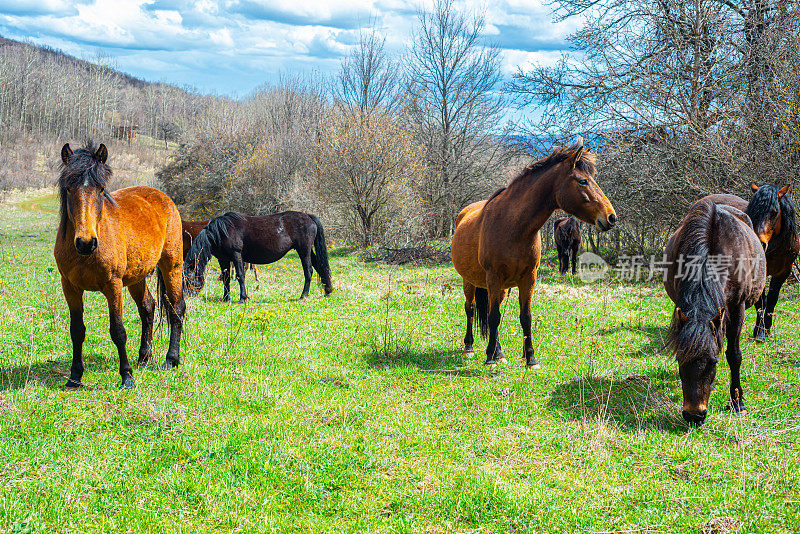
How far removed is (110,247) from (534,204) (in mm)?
4285

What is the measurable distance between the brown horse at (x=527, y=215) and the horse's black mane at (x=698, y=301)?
2.59 feet

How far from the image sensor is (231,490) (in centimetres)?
321

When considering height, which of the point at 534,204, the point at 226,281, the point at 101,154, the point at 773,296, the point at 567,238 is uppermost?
the point at 101,154

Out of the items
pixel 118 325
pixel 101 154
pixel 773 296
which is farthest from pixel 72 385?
pixel 773 296

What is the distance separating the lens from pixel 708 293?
13.4 ft

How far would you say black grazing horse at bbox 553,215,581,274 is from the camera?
13.2 meters

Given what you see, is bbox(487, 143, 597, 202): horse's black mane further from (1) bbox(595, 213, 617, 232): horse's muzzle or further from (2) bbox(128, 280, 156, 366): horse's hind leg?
(2) bbox(128, 280, 156, 366): horse's hind leg

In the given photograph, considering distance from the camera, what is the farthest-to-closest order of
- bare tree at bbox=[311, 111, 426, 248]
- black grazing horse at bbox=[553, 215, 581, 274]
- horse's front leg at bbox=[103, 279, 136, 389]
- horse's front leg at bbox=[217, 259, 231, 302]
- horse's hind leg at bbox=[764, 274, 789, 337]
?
bare tree at bbox=[311, 111, 426, 248]
black grazing horse at bbox=[553, 215, 581, 274]
horse's front leg at bbox=[217, 259, 231, 302]
horse's hind leg at bbox=[764, 274, 789, 337]
horse's front leg at bbox=[103, 279, 136, 389]

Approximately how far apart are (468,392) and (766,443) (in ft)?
7.95

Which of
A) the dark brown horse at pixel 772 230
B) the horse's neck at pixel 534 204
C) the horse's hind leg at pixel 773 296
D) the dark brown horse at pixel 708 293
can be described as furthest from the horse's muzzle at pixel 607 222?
the horse's hind leg at pixel 773 296

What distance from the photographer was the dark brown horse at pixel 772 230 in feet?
20.5

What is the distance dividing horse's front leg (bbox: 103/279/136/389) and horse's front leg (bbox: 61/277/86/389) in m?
0.26

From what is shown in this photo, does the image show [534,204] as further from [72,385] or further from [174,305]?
[72,385]

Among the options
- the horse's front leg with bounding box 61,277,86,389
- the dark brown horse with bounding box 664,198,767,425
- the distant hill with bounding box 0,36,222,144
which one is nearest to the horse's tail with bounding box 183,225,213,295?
the horse's front leg with bounding box 61,277,86,389
